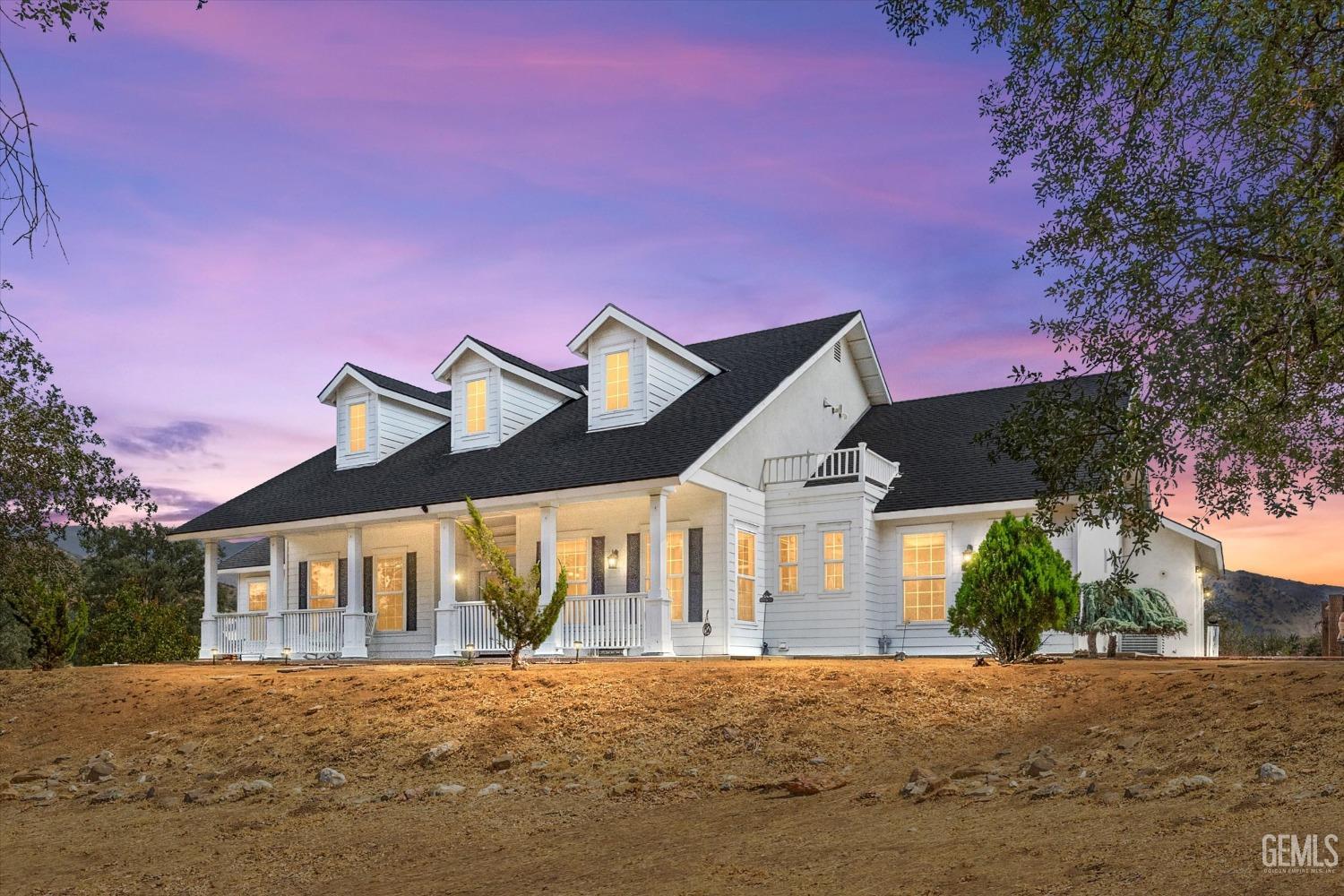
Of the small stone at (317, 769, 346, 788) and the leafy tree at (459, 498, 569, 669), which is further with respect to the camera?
the leafy tree at (459, 498, 569, 669)

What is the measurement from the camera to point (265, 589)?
37031mm

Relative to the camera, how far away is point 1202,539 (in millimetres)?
26000

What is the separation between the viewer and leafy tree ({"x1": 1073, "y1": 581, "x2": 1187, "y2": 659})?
22.0 meters

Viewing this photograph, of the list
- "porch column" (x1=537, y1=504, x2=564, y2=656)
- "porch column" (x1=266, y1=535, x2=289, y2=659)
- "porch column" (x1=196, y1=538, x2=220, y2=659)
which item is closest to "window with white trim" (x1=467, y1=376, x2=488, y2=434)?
"porch column" (x1=537, y1=504, x2=564, y2=656)

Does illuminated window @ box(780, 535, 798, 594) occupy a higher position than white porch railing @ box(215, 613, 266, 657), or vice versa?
illuminated window @ box(780, 535, 798, 594)

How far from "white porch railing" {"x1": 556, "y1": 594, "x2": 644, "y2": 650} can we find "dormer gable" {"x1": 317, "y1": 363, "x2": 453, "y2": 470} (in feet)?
28.1

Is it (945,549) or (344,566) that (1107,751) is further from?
(344,566)

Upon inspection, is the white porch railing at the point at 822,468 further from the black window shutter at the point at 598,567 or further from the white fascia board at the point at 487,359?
the white fascia board at the point at 487,359

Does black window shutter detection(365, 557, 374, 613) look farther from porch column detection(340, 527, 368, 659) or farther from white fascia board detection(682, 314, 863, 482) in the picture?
white fascia board detection(682, 314, 863, 482)

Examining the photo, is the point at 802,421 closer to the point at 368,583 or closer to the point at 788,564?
the point at 788,564

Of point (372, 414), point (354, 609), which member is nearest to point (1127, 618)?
point (354, 609)

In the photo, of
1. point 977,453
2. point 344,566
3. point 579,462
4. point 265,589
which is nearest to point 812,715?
point 579,462

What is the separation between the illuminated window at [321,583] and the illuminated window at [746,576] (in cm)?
1111

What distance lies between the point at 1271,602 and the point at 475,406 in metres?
69.0
